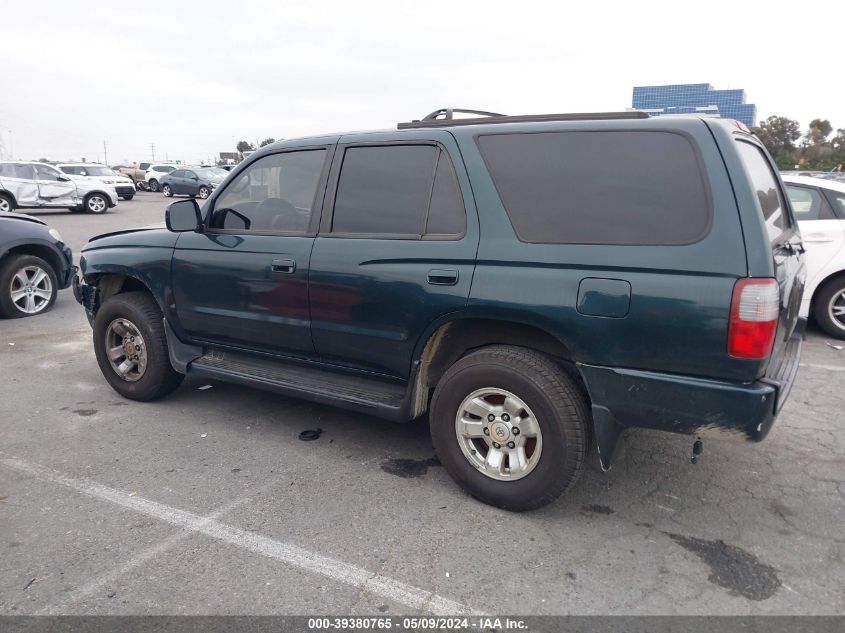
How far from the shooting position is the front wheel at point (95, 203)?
70.6ft

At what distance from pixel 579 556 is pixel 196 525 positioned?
6.10 feet

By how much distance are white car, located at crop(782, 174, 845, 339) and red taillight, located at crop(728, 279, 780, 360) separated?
14.9 feet

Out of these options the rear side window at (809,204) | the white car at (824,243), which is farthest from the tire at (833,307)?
the rear side window at (809,204)

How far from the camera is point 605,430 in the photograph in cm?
305

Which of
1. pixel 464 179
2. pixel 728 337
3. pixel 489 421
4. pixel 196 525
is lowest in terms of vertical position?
pixel 196 525

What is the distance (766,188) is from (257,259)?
2.90 meters

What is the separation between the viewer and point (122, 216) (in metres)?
21.1

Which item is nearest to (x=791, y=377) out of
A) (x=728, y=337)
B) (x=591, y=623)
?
(x=728, y=337)

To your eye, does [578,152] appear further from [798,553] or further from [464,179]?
[798,553]

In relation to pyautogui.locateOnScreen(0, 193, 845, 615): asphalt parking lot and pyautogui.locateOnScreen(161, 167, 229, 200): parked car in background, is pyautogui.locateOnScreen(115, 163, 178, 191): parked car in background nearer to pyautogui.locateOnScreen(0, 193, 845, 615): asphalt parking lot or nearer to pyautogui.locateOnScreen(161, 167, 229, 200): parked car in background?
pyautogui.locateOnScreen(161, 167, 229, 200): parked car in background

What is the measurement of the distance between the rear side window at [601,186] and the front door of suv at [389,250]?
0.27m

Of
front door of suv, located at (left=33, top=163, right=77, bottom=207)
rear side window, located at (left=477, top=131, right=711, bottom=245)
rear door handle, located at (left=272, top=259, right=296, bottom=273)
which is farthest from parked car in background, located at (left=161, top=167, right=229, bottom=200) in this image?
rear side window, located at (left=477, top=131, right=711, bottom=245)

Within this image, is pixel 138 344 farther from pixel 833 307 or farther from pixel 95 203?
pixel 95 203

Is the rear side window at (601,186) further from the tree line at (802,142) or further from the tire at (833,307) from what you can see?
the tree line at (802,142)
